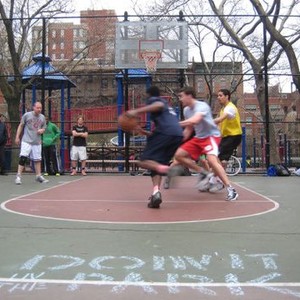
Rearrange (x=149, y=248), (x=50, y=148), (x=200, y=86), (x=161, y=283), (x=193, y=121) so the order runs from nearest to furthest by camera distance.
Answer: (x=161, y=283) < (x=149, y=248) < (x=193, y=121) < (x=50, y=148) < (x=200, y=86)

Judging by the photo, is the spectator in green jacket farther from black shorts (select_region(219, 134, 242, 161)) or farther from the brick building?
the brick building

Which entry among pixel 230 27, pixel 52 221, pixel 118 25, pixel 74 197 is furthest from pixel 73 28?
pixel 52 221

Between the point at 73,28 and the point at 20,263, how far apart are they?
26.7 m

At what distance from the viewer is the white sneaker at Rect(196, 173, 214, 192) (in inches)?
314

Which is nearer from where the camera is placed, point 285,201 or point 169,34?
point 285,201

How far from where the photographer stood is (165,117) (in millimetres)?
6852

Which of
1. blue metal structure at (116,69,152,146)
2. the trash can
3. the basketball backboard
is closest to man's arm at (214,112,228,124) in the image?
the basketball backboard

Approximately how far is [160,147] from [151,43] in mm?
8893

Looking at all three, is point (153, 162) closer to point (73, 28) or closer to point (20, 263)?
point (20, 263)

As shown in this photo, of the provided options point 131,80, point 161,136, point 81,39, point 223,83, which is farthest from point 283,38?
point 223,83

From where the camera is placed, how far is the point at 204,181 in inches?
329

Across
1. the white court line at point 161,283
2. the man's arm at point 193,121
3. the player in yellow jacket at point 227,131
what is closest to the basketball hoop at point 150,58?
the player in yellow jacket at point 227,131

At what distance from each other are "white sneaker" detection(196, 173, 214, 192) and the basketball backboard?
21.9 ft

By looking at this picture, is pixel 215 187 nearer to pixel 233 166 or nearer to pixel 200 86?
pixel 233 166
